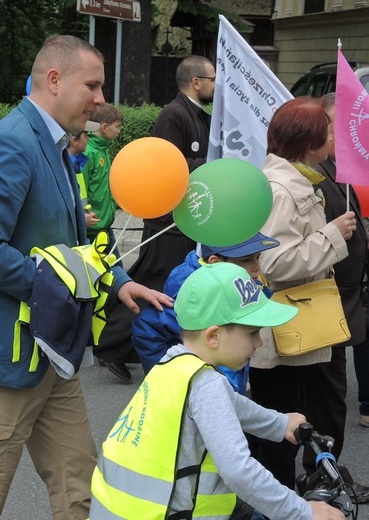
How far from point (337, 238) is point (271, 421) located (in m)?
1.18

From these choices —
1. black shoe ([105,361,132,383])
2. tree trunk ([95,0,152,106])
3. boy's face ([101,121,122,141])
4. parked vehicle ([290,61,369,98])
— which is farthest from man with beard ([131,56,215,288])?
tree trunk ([95,0,152,106])

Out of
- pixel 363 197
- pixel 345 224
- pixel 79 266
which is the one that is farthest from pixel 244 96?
pixel 79 266

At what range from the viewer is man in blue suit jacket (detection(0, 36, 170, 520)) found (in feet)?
9.60

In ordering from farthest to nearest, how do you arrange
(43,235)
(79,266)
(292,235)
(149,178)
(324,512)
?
(292,235) → (149,178) → (43,235) → (79,266) → (324,512)

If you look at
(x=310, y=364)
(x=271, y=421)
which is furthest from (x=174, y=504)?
(x=310, y=364)

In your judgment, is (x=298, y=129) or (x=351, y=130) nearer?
(x=298, y=129)

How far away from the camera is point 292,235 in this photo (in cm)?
374

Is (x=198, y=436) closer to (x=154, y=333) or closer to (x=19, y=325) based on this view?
(x=19, y=325)

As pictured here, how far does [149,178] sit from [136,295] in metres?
0.41

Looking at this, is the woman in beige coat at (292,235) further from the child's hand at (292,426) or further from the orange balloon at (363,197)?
the child's hand at (292,426)

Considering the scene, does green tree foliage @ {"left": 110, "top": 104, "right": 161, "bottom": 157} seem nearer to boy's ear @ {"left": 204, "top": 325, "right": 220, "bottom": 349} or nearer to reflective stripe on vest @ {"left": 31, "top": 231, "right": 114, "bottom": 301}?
reflective stripe on vest @ {"left": 31, "top": 231, "right": 114, "bottom": 301}

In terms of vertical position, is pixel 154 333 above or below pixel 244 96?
below

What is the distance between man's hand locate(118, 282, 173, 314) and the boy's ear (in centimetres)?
67

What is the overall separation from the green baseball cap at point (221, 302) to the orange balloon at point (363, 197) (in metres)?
2.19
